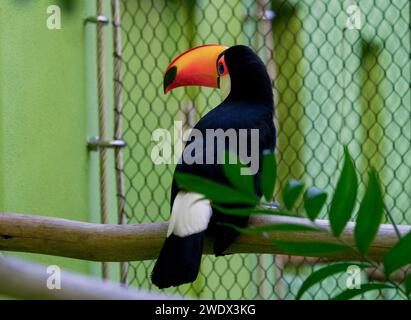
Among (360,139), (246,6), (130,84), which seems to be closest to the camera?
(130,84)

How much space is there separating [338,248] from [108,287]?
13cm

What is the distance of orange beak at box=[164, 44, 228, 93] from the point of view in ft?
5.49

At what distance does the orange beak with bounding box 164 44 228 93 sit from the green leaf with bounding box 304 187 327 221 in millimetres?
1190

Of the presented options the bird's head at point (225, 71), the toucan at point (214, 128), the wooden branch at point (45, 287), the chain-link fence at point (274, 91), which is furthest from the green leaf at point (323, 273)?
the chain-link fence at point (274, 91)

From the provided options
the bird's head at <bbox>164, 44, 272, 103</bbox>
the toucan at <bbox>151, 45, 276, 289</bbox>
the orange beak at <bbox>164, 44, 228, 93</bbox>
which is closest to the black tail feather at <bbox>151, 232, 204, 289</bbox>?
the toucan at <bbox>151, 45, 276, 289</bbox>

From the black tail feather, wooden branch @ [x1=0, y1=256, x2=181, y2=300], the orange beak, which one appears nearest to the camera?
wooden branch @ [x1=0, y1=256, x2=181, y2=300]

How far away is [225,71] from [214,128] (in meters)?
0.27

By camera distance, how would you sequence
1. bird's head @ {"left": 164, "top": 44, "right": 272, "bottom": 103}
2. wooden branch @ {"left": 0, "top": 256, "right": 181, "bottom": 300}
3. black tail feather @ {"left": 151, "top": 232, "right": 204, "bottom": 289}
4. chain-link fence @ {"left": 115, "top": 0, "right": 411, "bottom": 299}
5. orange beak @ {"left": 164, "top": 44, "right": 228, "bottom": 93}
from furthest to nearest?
chain-link fence @ {"left": 115, "top": 0, "right": 411, "bottom": 299} < orange beak @ {"left": 164, "top": 44, "right": 228, "bottom": 93} < bird's head @ {"left": 164, "top": 44, "right": 272, "bottom": 103} < black tail feather @ {"left": 151, "top": 232, "right": 204, "bottom": 289} < wooden branch @ {"left": 0, "top": 256, "right": 181, "bottom": 300}

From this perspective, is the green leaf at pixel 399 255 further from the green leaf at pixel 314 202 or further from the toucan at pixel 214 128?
the toucan at pixel 214 128

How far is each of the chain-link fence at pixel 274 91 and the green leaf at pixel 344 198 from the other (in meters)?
1.83

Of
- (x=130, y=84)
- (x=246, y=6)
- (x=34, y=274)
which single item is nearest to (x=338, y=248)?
(x=34, y=274)

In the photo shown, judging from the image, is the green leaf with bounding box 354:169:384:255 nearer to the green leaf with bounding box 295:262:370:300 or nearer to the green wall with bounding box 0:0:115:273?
the green leaf with bounding box 295:262:370:300
